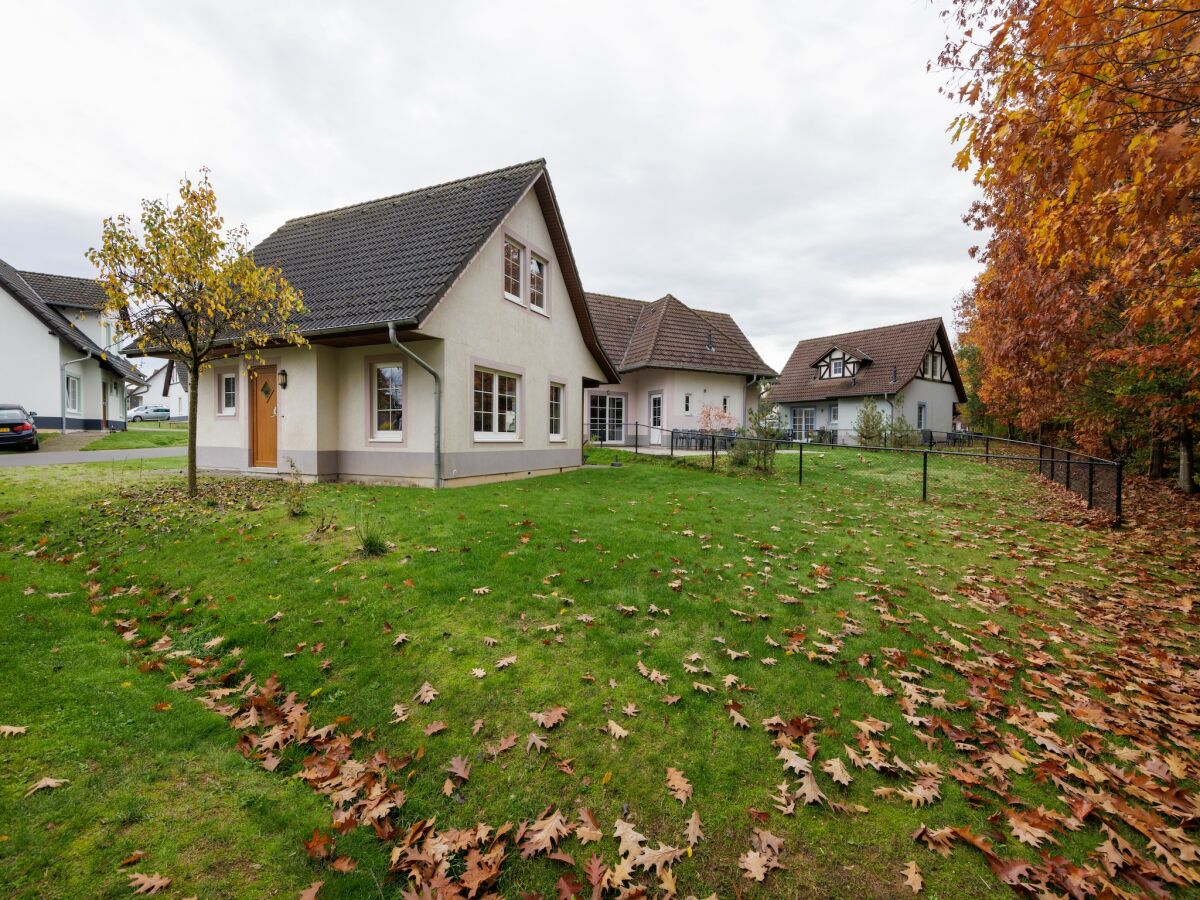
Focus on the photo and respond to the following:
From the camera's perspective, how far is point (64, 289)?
2861cm

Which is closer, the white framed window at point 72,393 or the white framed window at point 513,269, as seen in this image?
the white framed window at point 513,269

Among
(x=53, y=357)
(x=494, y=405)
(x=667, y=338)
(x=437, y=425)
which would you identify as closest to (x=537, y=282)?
(x=494, y=405)

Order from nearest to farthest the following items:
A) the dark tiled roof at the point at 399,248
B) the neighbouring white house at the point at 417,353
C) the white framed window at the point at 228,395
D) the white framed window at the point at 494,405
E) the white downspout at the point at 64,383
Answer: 1. the dark tiled roof at the point at 399,248
2. the neighbouring white house at the point at 417,353
3. the white framed window at the point at 494,405
4. the white framed window at the point at 228,395
5. the white downspout at the point at 64,383

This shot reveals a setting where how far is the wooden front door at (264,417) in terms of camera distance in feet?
40.8

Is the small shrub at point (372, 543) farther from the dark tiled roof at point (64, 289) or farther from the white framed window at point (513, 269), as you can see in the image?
the dark tiled roof at point (64, 289)

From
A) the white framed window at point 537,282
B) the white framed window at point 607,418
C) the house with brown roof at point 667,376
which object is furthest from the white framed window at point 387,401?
the white framed window at point 607,418

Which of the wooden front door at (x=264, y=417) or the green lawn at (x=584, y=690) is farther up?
the wooden front door at (x=264, y=417)

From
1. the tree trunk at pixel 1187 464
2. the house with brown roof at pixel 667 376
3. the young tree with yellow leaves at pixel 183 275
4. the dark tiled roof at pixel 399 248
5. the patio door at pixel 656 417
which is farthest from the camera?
the patio door at pixel 656 417

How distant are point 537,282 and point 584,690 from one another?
40.5 ft

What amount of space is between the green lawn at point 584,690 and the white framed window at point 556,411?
7567mm

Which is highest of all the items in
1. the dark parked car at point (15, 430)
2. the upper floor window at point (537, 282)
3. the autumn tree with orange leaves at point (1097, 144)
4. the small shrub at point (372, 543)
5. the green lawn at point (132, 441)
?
the upper floor window at point (537, 282)

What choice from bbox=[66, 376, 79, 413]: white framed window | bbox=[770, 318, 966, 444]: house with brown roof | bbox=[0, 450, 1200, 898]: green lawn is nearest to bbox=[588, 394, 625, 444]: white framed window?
bbox=[770, 318, 966, 444]: house with brown roof

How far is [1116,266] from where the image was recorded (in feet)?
20.9

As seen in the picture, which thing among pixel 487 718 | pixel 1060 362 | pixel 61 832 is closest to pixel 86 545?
pixel 61 832
